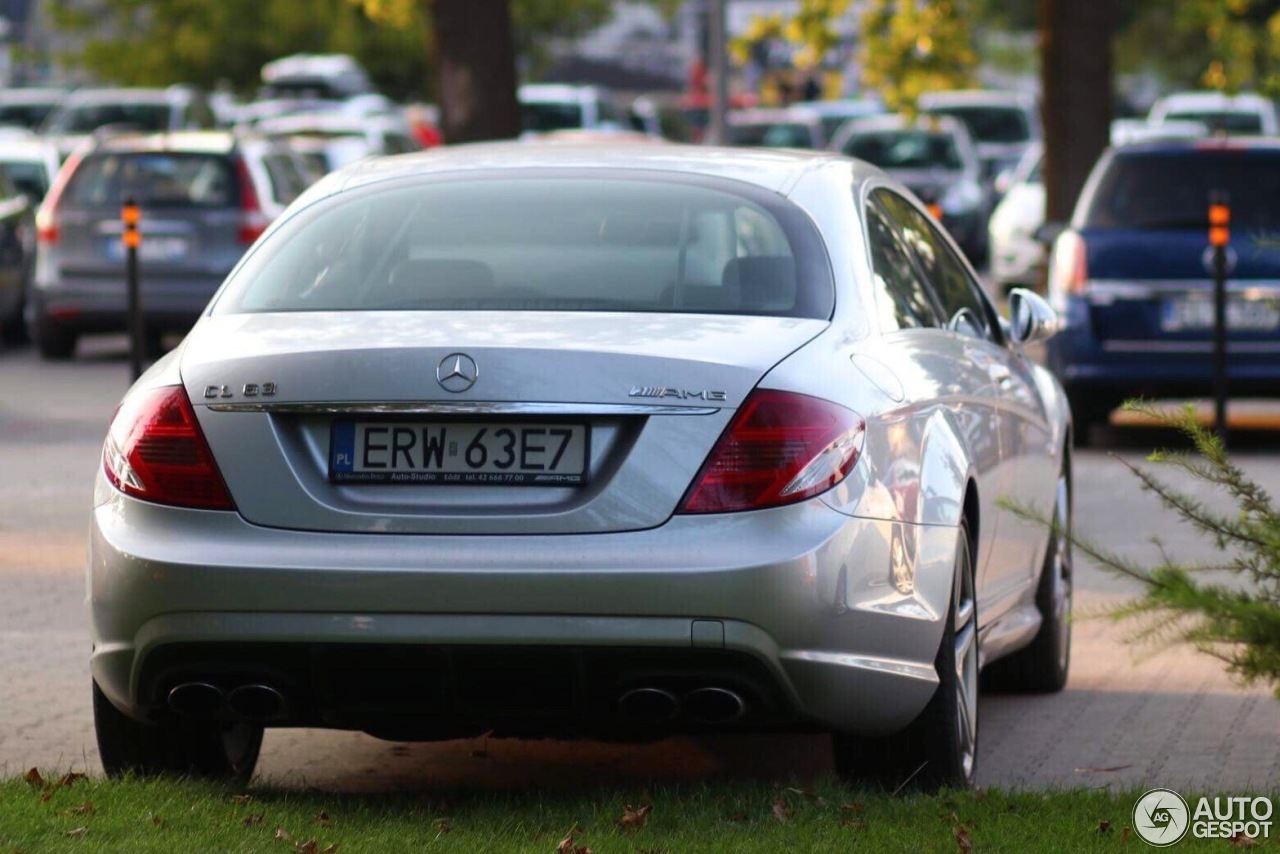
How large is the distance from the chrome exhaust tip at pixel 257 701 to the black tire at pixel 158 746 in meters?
0.37

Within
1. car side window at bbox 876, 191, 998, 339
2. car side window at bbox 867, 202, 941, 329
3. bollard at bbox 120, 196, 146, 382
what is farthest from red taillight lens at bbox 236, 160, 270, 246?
car side window at bbox 867, 202, 941, 329

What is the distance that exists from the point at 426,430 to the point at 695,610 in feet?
2.13

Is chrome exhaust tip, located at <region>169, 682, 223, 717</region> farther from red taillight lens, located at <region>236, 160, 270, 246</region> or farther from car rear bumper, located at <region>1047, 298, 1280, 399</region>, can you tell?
red taillight lens, located at <region>236, 160, 270, 246</region>

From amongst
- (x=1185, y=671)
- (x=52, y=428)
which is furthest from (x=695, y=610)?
(x=52, y=428)

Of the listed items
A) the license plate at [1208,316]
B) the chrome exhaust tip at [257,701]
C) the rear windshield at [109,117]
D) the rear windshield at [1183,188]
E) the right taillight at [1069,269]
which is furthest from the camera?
the rear windshield at [109,117]

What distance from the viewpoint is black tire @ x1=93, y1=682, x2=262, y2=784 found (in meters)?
5.79

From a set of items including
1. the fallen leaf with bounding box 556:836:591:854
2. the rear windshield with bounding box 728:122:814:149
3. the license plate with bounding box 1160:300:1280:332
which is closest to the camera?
the fallen leaf with bounding box 556:836:591:854

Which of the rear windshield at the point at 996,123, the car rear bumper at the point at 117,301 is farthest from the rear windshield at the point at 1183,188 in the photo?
the rear windshield at the point at 996,123

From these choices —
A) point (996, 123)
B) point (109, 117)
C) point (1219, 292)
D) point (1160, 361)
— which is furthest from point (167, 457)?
point (996, 123)

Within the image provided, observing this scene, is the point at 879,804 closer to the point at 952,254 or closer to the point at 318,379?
the point at 318,379

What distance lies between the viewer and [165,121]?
36.5 m

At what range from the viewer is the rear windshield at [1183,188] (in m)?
14.2

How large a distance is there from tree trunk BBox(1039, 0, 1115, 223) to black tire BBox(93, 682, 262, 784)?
15.5 m

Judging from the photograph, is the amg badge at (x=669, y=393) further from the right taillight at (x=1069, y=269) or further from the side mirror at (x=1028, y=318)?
the right taillight at (x=1069, y=269)
